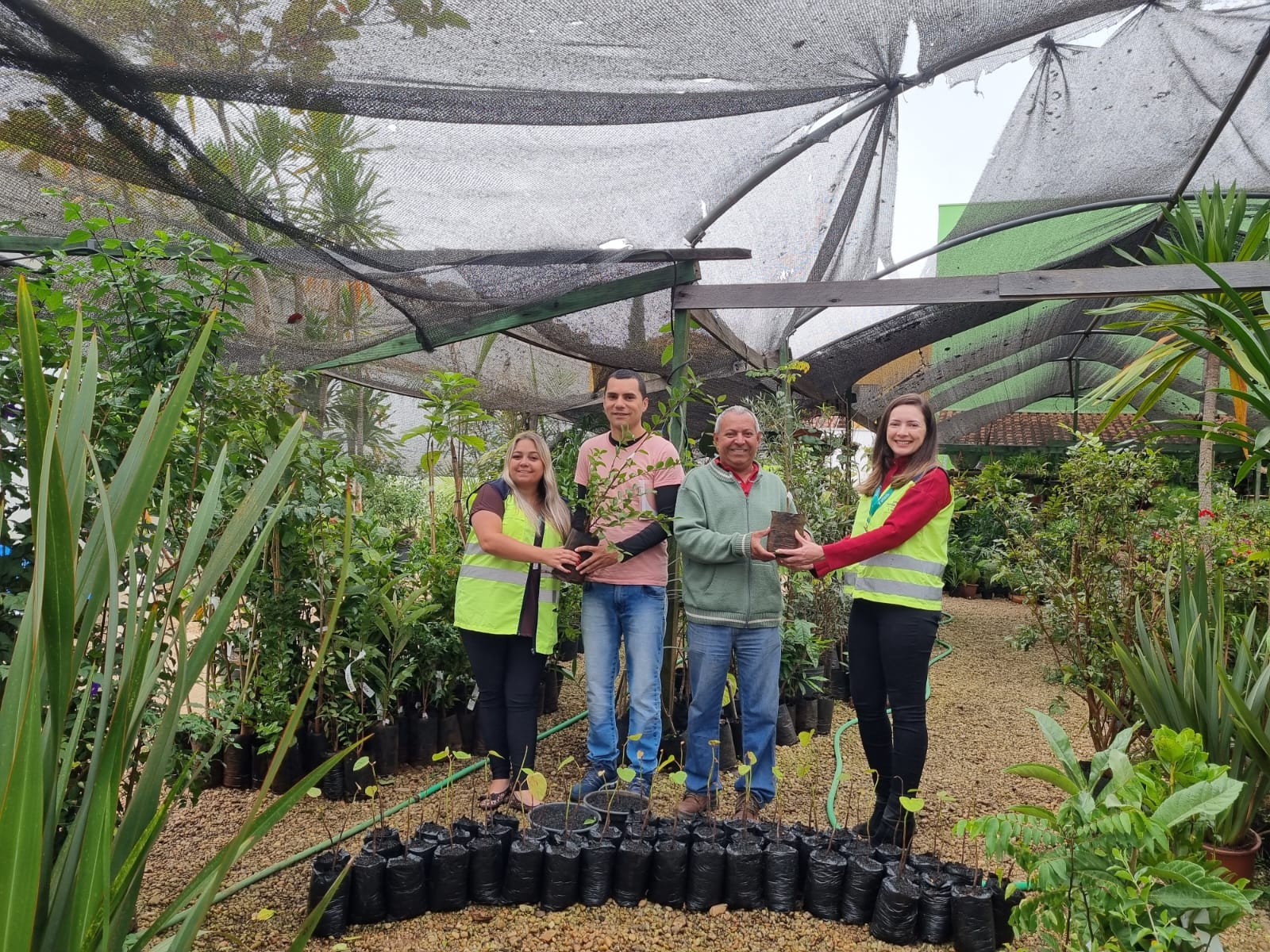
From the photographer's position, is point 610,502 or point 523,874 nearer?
point 523,874

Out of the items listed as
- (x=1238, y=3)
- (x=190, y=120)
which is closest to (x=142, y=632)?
(x=190, y=120)

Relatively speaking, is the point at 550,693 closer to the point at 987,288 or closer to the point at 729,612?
the point at 729,612

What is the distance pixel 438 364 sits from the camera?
4.85 metres

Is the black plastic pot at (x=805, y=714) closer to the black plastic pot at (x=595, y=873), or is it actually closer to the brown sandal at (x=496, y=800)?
the brown sandal at (x=496, y=800)

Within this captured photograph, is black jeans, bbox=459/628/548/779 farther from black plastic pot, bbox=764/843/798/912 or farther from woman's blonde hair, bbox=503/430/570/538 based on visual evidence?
black plastic pot, bbox=764/843/798/912

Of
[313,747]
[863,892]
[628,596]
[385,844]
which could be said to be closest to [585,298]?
[628,596]

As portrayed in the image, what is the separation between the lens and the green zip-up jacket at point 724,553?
2.74 m

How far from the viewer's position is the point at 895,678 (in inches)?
101

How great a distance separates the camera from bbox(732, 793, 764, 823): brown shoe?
8.34 feet

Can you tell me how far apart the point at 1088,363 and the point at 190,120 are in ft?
37.9

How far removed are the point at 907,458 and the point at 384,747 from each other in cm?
224

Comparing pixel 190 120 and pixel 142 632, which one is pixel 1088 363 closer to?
pixel 190 120

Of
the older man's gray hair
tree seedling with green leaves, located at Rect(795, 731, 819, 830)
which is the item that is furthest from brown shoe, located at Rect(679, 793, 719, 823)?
the older man's gray hair

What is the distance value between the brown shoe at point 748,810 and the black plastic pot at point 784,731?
39.9 inches
